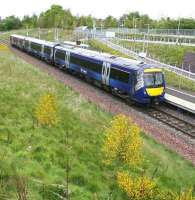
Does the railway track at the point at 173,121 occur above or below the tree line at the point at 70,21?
below

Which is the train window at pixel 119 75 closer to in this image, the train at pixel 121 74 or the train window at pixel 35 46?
the train at pixel 121 74

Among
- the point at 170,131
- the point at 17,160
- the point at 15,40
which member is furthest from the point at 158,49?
the point at 17,160

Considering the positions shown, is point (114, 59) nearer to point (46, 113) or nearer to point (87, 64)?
point (87, 64)

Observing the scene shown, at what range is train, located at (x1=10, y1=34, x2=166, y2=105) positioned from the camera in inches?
1076

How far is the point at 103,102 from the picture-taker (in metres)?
27.9

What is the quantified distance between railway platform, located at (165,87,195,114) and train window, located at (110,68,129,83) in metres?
3.51

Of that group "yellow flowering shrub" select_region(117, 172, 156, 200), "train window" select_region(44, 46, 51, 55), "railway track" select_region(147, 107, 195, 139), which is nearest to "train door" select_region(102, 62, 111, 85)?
"railway track" select_region(147, 107, 195, 139)

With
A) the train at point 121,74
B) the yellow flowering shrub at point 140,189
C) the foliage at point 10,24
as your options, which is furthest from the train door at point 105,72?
the foliage at point 10,24

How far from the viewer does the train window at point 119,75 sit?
28.2 m

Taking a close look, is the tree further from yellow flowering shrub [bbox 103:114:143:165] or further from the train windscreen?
yellow flowering shrub [bbox 103:114:143:165]

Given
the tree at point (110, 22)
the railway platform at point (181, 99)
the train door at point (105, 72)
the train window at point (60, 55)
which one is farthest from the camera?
the tree at point (110, 22)

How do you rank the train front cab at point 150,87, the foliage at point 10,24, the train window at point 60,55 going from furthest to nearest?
the foliage at point 10,24
the train window at point 60,55
the train front cab at point 150,87

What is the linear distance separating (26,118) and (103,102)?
9.46 meters

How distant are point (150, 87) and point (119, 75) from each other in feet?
8.83
